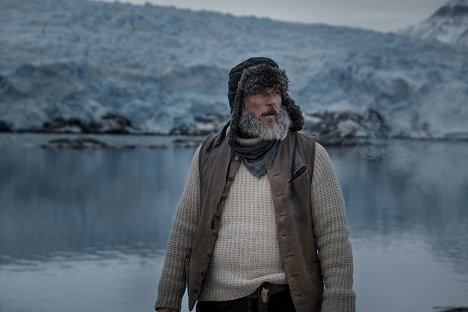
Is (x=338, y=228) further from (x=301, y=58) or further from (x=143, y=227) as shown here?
(x=301, y=58)

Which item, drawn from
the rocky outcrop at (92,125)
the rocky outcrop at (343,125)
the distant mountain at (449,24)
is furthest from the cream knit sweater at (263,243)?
the distant mountain at (449,24)

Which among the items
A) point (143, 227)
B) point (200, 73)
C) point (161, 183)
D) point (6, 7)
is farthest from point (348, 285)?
point (6, 7)

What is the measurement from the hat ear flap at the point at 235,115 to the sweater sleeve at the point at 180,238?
109mm

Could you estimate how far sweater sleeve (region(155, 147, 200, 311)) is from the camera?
2.04 m

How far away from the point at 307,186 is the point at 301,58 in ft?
89.6

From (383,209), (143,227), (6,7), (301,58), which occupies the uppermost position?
(6,7)

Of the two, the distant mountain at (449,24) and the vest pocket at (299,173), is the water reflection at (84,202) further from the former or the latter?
the distant mountain at (449,24)

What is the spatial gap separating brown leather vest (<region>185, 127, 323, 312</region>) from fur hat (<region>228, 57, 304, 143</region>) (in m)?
0.05

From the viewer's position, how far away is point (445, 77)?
80.0 feet

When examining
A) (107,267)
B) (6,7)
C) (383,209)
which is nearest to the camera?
(107,267)

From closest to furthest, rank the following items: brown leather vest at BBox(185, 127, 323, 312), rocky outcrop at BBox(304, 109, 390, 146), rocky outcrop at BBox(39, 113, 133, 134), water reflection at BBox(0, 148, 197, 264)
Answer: brown leather vest at BBox(185, 127, 323, 312), water reflection at BBox(0, 148, 197, 264), rocky outcrop at BBox(304, 109, 390, 146), rocky outcrop at BBox(39, 113, 133, 134)

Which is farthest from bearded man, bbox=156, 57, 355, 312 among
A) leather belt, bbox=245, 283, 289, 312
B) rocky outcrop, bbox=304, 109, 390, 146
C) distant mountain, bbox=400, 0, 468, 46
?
distant mountain, bbox=400, 0, 468, 46

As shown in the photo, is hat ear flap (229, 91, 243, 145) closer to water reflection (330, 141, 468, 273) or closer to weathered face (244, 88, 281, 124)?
weathered face (244, 88, 281, 124)

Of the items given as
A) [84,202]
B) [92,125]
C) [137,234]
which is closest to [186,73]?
[92,125]
